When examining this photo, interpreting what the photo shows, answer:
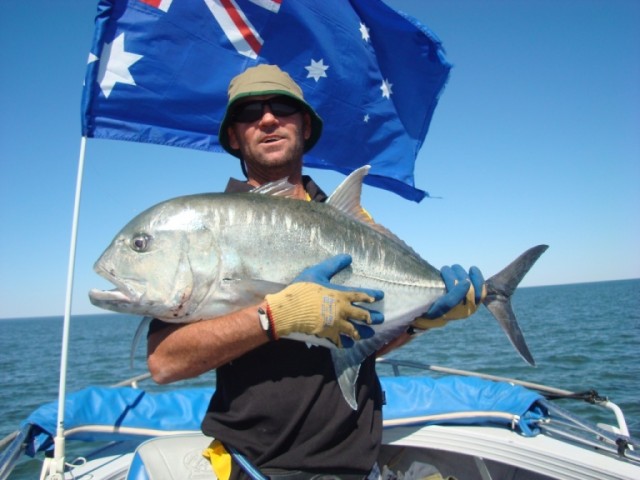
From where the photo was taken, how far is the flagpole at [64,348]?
10.1ft

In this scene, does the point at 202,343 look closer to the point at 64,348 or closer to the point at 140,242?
the point at 140,242

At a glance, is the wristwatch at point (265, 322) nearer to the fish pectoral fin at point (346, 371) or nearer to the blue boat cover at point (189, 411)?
the fish pectoral fin at point (346, 371)

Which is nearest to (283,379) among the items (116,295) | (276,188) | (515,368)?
(116,295)

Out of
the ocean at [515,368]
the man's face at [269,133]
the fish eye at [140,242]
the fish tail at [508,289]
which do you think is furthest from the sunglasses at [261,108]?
the ocean at [515,368]

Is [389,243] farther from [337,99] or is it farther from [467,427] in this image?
[337,99]

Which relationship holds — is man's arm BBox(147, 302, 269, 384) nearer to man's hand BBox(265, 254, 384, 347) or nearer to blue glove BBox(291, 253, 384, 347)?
man's hand BBox(265, 254, 384, 347)

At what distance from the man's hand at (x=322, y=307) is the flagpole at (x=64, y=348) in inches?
72.1

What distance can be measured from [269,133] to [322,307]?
1189mm

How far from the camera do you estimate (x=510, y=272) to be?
10.2 feet

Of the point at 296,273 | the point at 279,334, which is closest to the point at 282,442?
the point at 279,334

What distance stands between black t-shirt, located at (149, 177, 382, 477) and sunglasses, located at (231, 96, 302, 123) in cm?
137

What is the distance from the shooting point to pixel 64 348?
141 inches

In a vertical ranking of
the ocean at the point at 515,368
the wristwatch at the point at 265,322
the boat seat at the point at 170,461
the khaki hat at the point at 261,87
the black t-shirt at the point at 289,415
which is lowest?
the ocean at the point at 515,368

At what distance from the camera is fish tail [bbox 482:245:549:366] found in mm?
3004
